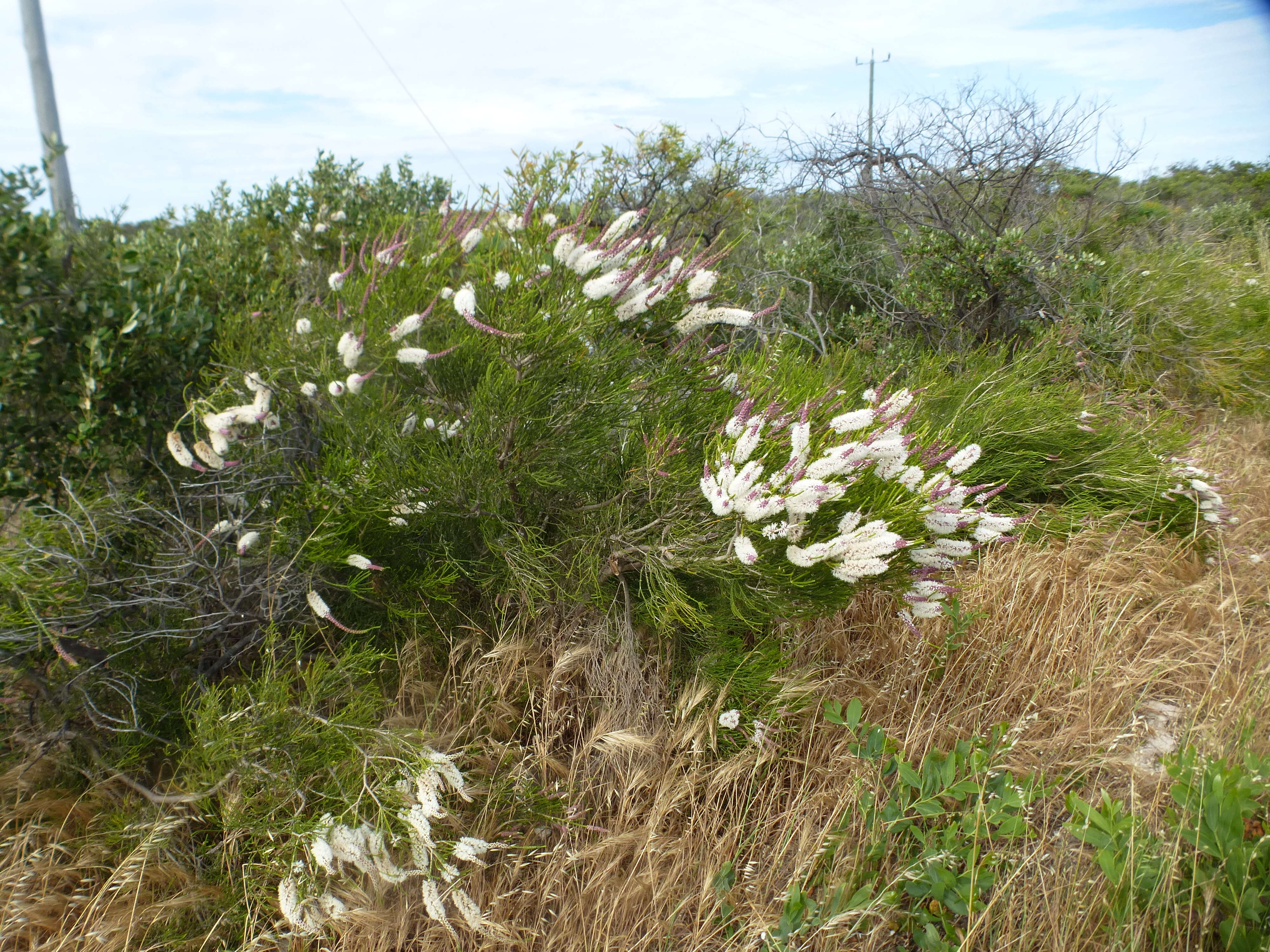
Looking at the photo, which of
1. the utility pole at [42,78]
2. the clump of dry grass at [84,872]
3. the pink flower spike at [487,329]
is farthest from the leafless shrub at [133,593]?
the utility pole at [42,78]

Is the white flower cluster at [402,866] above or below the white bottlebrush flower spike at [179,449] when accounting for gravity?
below

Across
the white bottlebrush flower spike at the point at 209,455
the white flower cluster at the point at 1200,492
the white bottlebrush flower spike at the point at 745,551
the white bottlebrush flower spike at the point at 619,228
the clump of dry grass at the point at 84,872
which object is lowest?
the clump of dry grass at the point at 84,872

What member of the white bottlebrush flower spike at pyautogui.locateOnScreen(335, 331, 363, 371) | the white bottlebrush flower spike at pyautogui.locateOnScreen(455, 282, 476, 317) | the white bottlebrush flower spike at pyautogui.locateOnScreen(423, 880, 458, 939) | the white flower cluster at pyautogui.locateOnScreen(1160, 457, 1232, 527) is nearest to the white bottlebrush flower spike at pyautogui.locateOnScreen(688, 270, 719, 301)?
the white bottlebrush flower spike at pyautogui.locateOnScreen(455, 282, 476, 317)

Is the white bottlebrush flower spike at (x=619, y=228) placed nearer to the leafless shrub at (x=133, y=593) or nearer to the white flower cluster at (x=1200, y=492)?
the leafless shrub at (x=133, y=593)

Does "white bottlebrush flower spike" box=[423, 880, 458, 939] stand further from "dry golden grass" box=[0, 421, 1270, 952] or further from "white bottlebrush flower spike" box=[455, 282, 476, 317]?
"white bottlebrush flower spike" box=[455, 282, 476, 317]

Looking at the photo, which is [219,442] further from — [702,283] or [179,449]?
[702,283]

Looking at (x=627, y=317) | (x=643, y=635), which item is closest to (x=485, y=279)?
(x=627, y=317)

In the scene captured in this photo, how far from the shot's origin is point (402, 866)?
2.02 meters

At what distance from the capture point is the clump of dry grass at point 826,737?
76.5 inches

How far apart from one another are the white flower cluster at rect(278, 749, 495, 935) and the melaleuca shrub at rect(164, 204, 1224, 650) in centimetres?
61

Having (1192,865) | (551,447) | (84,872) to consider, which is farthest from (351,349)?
(1192,865)

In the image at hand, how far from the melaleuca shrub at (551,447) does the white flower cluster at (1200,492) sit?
1.72 metres

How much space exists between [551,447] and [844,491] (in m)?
0.96

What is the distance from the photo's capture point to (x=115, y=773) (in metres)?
2.17
